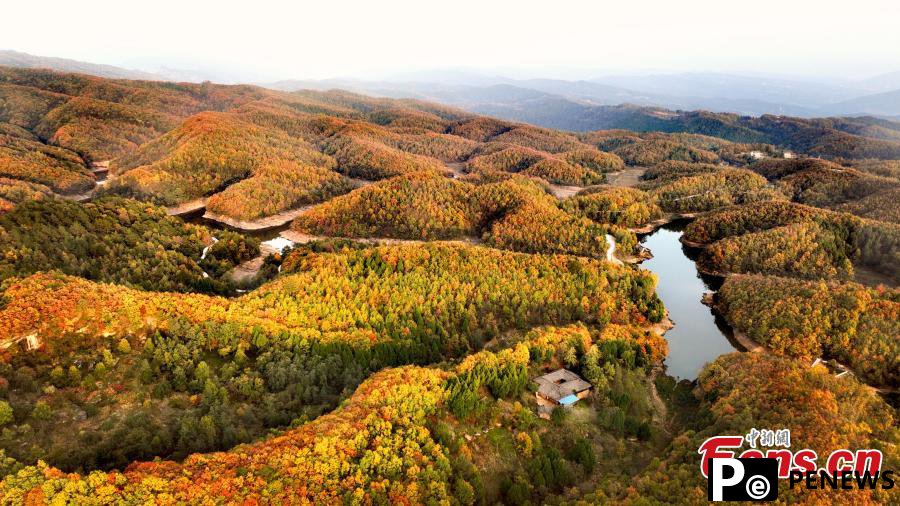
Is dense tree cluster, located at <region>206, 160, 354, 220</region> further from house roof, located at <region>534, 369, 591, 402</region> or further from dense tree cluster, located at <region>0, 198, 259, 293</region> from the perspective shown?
house roof, located at <region>534, 369, 591, 402</region>

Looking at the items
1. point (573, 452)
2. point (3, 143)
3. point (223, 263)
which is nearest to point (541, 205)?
point (223, 263)

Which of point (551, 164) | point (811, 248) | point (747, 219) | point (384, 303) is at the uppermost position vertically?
point (551, 164)

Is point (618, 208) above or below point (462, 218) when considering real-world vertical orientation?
above

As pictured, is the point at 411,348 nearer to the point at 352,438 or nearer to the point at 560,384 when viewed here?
the point at 560,384

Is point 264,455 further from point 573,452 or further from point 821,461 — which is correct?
point 821,461

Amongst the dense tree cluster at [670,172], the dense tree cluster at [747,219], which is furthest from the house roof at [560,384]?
the dense tree cluster at [670,172]

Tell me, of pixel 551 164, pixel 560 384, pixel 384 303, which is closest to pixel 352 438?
pixel 560 384

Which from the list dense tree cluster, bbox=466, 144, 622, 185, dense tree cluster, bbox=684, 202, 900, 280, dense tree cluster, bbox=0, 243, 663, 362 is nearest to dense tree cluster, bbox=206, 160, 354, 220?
dense tree cluster, bbox=0, 243, 663, 362
